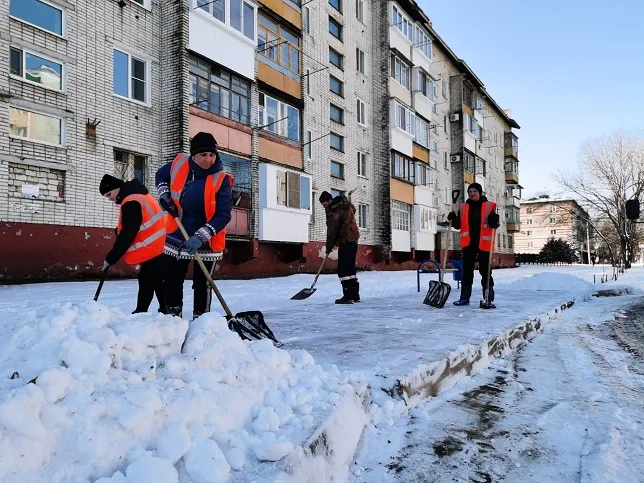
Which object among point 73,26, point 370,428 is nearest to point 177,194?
point 370,428

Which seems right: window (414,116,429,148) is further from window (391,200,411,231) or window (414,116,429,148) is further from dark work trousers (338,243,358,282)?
dark work trousers (338,243,358,282)

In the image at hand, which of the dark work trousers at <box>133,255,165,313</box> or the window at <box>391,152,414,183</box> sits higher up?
the window at <box>391,152,414,183</box>

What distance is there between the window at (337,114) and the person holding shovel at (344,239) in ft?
50.0

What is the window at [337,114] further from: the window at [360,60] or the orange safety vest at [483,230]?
the orange safety vest at [483,230]

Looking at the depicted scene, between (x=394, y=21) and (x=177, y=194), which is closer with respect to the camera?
(x=177, y=194)

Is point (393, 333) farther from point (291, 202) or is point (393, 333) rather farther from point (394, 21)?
point (394, 21)

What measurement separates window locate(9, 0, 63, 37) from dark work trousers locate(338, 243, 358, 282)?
32.3ft

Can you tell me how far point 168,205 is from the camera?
393cm

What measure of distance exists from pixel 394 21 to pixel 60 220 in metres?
20.8

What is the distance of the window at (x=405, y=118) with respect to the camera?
25.5 meters

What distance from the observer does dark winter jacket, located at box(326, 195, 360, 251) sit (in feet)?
25.7

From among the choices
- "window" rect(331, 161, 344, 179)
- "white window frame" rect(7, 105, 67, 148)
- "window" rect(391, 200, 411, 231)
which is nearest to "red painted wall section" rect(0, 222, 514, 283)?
"white window frame" rect(7, 105, 67, 148)

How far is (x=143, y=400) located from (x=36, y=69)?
1276cm

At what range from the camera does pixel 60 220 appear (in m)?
11.9
